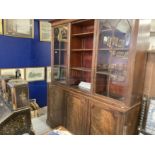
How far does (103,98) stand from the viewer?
5.90ft

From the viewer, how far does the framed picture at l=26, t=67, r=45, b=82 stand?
3.29m

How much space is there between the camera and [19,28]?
2.97m

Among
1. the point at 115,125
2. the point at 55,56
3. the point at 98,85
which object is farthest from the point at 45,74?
the point at 115,125

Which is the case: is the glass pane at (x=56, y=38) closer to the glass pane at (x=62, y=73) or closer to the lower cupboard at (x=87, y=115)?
the glass pane at (x=62, y=73)

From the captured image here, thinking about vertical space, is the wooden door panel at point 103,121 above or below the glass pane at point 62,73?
below

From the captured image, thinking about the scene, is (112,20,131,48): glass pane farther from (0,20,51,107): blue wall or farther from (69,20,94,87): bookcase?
(0,20,51,107): blue wall

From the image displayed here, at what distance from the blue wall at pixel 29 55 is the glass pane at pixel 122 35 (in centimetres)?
220

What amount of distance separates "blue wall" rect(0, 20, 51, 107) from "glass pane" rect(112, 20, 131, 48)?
86.6 inches

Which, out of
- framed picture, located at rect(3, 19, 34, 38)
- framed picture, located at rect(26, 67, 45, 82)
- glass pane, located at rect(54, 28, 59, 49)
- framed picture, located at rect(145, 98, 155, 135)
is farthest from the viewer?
framed picture, located at rect(26, 67, 45, 82)

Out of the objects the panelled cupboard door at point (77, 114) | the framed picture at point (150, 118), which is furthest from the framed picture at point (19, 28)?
the framed picture at point (150, 118)

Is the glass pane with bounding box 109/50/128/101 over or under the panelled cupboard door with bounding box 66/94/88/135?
over

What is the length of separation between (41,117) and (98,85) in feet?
6.21

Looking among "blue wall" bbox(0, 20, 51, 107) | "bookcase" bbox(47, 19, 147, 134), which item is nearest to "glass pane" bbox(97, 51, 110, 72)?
"bookcase" bbox(47, 19, 147, 134)

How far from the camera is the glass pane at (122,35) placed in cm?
151
